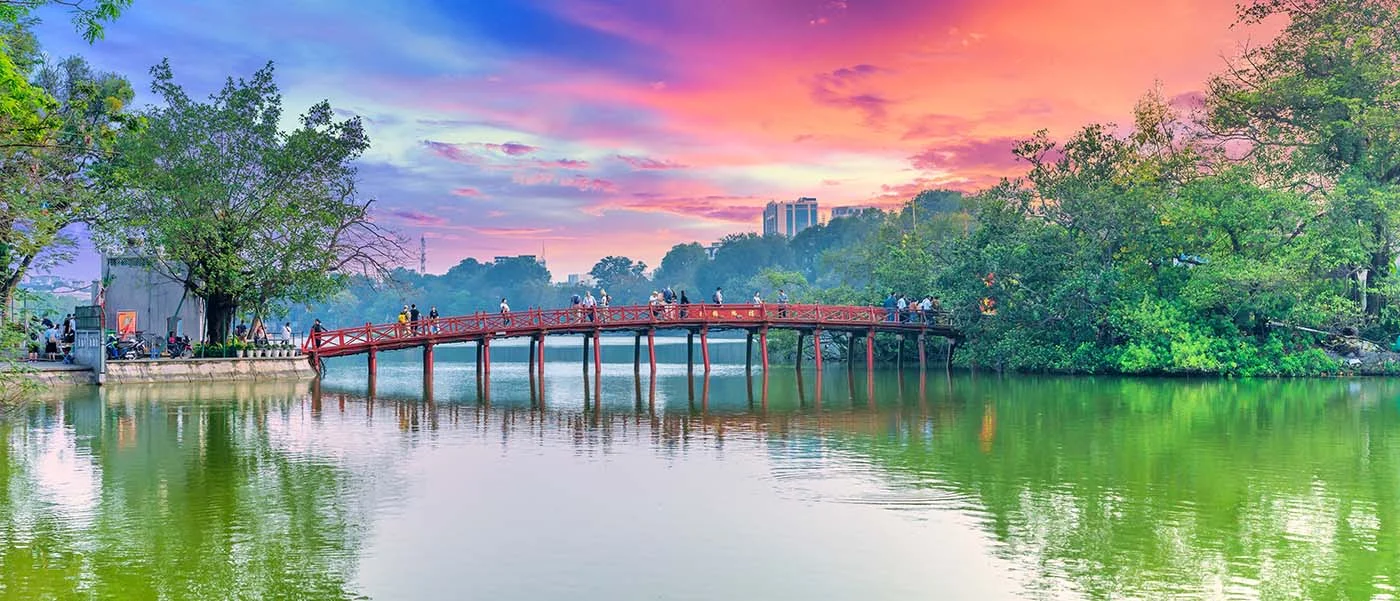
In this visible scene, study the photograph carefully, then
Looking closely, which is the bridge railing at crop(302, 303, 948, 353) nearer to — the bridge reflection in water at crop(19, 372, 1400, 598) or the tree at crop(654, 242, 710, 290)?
the bridge reflection in water at crop(19, 372, 1400, 598)

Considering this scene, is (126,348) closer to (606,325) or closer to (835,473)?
(606,325)

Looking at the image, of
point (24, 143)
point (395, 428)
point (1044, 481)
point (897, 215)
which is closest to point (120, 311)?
point (395, 428)

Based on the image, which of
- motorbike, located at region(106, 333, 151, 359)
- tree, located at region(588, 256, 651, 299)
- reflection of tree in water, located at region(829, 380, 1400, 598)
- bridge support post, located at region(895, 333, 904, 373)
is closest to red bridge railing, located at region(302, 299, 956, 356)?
bridge support post, located at region(895, 333, 904, 373)

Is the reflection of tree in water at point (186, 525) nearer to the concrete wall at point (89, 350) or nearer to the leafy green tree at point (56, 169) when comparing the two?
the leafy green tree at point (56, 169)

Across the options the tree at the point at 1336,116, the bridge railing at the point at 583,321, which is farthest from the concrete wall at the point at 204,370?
the tree at the point at 1336,116

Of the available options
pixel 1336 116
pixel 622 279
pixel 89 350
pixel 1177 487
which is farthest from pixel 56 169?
pixel 622 279

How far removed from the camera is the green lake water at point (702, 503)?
11586mm

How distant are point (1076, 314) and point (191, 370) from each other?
3166 cm

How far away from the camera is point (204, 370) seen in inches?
1533

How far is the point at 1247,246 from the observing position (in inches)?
1638

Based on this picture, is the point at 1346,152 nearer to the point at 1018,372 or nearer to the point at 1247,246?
the point at 1247,246

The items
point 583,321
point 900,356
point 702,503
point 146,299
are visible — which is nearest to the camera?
point 702,503

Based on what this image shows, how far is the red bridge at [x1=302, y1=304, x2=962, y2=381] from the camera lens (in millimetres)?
42375

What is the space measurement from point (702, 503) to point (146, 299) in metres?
34.5
